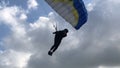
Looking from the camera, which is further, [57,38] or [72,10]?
[72,10]

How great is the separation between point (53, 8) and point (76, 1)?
2641 mm

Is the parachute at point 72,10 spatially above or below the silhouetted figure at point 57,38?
above

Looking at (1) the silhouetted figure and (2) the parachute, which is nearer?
(2) the parachute

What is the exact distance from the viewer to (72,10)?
39.0 meters

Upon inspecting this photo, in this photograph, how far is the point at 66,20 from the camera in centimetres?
3909

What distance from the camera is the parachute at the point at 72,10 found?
122ft

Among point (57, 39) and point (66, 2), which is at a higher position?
point (66, 2)

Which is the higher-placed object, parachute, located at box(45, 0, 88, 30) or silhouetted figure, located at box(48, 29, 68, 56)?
parachute, located at box(45, 0, 88, 30)

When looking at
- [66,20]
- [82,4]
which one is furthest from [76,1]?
[66,20]

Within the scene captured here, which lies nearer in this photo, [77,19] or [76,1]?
[76,1]

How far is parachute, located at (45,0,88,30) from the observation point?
37.1m

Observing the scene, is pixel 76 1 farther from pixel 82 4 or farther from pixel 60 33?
pixel 60 33

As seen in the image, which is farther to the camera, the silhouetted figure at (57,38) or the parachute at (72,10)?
the silhouetted figure at (57,38)

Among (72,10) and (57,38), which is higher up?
(72,10)
